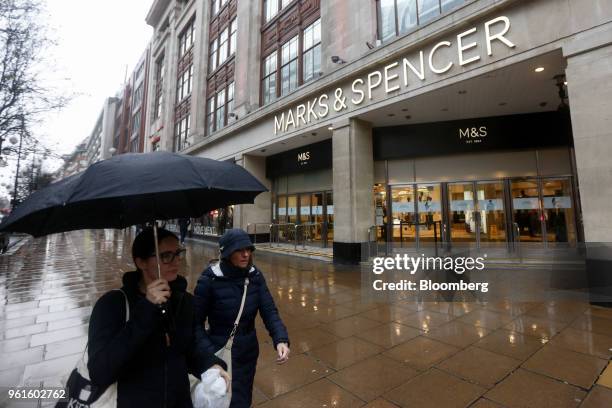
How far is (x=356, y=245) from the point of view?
35.0 feet

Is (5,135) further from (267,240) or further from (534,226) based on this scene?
(534,226)

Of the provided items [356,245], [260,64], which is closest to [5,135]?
[260,64]

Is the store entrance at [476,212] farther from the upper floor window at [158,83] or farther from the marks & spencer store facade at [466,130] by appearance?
the upper floor window at [158,83]

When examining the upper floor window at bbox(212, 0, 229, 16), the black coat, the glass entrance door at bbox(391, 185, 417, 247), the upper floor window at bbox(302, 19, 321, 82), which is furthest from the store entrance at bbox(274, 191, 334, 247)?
the upper floor window at bbox(212, 0, 229, 16)

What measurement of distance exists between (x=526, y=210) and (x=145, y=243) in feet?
42.9


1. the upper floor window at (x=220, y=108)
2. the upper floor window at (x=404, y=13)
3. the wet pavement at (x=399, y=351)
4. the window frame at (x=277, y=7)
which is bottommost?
the wet pavement at (x=399, y=351)

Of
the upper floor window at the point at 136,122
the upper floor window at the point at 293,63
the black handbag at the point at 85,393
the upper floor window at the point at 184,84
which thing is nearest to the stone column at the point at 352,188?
the upper floor window at the point at 293,63

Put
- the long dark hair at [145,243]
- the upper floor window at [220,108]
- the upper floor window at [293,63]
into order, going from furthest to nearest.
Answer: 1. the upper floor window at [220,108]
2. the upper floor window at [293,63]
3. the long dark hair at [145,243]

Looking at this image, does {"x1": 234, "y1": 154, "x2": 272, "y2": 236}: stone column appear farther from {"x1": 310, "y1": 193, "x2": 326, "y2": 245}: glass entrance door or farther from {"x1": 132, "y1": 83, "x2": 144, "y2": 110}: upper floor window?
{"x1": 132, "y1": 83, "x2": 144, "y2": 110}: upper floor window

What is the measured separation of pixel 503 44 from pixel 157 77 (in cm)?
3978

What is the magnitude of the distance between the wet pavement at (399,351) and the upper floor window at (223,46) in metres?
19.3

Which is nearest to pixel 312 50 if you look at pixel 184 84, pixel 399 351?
pixel 399 351

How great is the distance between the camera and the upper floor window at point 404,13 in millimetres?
9922

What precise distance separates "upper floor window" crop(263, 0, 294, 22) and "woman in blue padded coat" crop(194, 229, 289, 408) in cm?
1752
